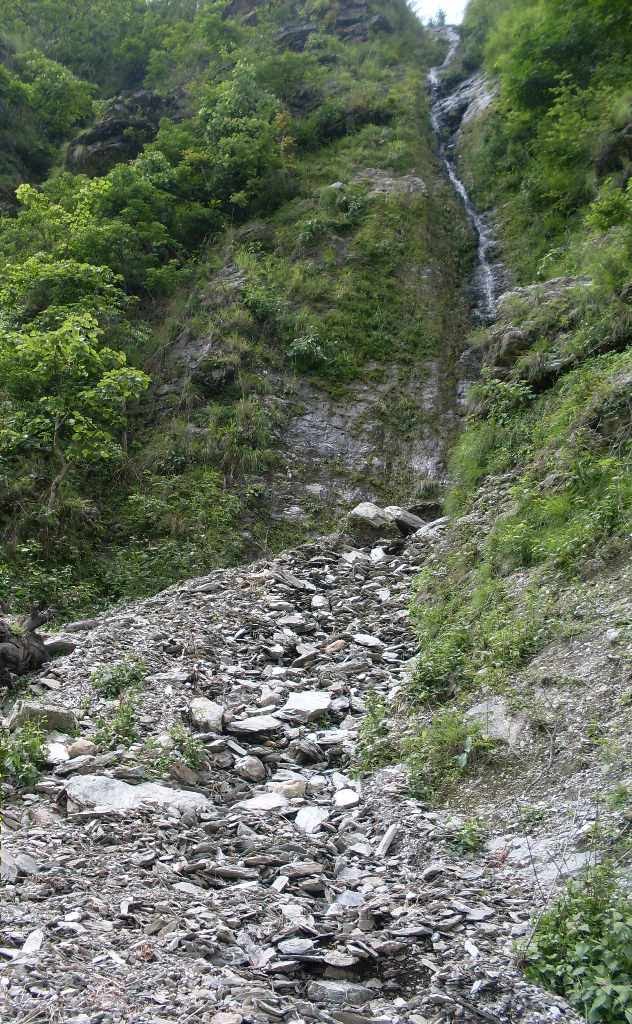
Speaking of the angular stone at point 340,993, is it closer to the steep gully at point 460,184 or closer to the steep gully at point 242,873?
the steep gully at point 242,873

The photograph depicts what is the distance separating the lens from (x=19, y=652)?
767cm

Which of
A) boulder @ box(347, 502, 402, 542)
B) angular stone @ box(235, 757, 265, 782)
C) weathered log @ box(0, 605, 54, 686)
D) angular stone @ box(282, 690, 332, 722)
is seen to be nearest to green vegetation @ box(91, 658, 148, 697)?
weathered log @ box(0, 605, 54, 686)

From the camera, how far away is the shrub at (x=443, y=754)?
5.32 meters

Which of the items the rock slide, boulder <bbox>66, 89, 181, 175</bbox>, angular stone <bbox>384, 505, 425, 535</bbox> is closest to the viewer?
the rock slide

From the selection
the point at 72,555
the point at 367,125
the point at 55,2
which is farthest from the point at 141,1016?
the point at 55,2

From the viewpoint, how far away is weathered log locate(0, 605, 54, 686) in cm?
752

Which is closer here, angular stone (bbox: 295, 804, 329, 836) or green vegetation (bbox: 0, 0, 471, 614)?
angular stone (bbox: 295, 804, 329, 836)

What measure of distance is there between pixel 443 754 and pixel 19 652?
14.4 feet

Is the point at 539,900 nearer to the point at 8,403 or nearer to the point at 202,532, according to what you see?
the point at 202,532

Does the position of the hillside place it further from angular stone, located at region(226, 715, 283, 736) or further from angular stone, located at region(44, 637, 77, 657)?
angular stone, located at region(44, 637, 77, 657)

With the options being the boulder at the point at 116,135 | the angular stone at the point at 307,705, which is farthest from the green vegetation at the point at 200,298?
the angular stone at the point at 307,705

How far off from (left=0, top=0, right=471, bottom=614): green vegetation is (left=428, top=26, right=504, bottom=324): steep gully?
1.54 ft

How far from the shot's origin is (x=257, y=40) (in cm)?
2814

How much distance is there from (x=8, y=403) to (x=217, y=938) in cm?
1125
